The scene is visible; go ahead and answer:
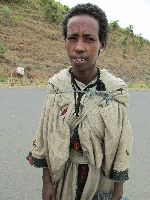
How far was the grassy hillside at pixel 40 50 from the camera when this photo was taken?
1891 cm

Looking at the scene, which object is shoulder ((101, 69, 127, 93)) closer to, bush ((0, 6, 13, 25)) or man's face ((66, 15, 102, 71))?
man's face ((66, 15, 102, 71))

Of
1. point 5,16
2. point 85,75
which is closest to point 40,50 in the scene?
point 5,16

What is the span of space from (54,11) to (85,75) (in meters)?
25.0

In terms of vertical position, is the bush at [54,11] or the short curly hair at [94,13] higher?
the bush at [54,11]

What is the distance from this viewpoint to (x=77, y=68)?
8.02ft

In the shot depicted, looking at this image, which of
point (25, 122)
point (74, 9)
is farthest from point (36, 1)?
point (74, 9)

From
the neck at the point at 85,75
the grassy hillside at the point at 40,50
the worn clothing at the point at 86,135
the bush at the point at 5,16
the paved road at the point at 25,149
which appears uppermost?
the bush at the point at 5,16

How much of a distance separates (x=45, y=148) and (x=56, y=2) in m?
28.2

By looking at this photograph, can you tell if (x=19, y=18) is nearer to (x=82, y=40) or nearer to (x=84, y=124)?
(x=82, y=40)

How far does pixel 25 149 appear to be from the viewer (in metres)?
6.20

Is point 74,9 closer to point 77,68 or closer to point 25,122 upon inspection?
point 77,68

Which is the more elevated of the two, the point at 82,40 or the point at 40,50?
the point at 40,50

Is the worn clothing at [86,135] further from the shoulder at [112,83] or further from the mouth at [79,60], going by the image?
the mouth at [79,60]

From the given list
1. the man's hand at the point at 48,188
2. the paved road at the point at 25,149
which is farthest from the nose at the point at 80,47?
the paved road at the point at 25,149
